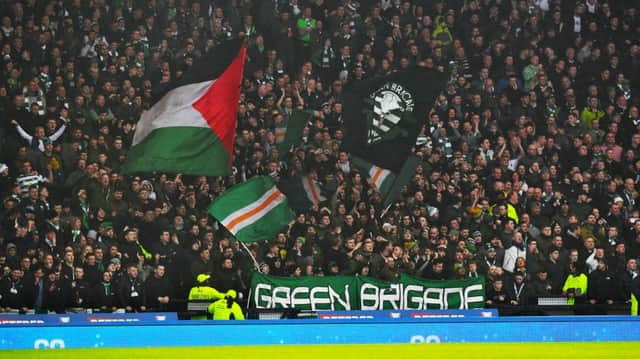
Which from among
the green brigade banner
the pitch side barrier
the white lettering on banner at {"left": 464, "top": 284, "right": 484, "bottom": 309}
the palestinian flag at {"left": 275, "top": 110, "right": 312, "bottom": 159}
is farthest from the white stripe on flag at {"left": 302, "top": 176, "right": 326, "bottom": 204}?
the pitch side barrier

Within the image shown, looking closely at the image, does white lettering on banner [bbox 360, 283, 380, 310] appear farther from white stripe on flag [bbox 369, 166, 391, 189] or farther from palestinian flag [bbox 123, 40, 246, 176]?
palestinian flag [bbox 123, 40, 246, 176]

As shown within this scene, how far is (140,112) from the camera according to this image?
2289cm

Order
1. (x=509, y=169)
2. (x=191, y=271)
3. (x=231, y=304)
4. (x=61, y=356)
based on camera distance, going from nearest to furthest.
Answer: (x=61, y=356) < (x=231, y=304) < (x=191, y=271) < (x=509, y=169)

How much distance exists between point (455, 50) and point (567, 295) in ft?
24.1

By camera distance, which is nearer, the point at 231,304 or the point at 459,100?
the point at 231,304

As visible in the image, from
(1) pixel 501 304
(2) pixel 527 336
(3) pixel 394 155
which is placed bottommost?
(1) pixel 501 304

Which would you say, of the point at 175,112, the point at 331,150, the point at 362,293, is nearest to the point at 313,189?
the point at 331,150

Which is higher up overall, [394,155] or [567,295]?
[394,155]

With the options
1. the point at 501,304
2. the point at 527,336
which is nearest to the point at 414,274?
the point at 501,304

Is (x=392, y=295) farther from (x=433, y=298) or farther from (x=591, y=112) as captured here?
(x=591, y=112)

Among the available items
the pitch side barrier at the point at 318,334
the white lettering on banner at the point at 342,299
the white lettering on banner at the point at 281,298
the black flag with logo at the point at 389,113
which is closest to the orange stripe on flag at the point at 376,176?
the black flag with logo at the point at 389,113

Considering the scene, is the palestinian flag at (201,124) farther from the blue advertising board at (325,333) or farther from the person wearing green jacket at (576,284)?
the blue advertising board at (325,333)

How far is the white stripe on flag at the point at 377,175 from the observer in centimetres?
2250

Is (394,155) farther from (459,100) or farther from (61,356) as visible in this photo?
(61,356)
